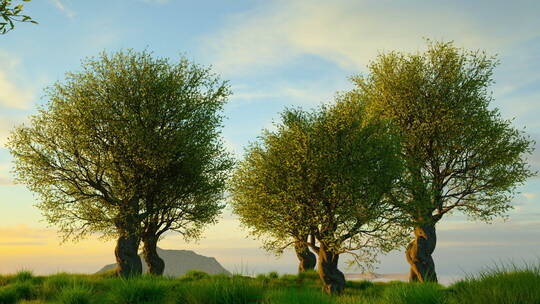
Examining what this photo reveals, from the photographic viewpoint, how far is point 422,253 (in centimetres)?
4006

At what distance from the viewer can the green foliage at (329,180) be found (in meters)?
32.1

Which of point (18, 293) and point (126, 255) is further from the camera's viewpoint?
point (126, 255)

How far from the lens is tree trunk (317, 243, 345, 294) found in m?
32.7

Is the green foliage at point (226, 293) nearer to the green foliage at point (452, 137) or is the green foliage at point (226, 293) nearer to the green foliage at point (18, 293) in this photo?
the green foliage at point (18, 293)

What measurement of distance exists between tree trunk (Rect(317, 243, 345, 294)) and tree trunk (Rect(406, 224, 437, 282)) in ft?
33.7

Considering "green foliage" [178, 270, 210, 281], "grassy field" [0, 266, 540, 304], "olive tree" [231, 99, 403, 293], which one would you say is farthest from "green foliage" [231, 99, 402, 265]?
"grassy field" [0, 266, 540, 304]

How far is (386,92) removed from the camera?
4269 cm

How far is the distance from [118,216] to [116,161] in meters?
4.34

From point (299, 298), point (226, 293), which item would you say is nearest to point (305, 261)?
point (226, 293)

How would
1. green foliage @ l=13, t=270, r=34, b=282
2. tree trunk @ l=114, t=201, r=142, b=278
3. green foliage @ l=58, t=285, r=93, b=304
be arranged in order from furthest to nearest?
tree trunk @ l=114, t=201, r=142, b=278, green foliage @ l=13, t=270, r=34, b=282, green foliage @ l=58, t=285, r=93, b=304

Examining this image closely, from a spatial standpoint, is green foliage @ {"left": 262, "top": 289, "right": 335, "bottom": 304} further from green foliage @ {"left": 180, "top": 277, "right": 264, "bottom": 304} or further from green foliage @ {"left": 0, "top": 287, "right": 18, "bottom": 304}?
green foliage @ {"left": 0, "top": 287, "right": 18, "bottom": 304}

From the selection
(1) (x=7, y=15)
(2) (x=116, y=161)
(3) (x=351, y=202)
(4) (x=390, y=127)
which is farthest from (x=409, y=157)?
(1) (x=7, y=15)

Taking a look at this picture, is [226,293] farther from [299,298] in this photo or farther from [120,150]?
[120,150]

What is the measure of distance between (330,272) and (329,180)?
6.79 m
